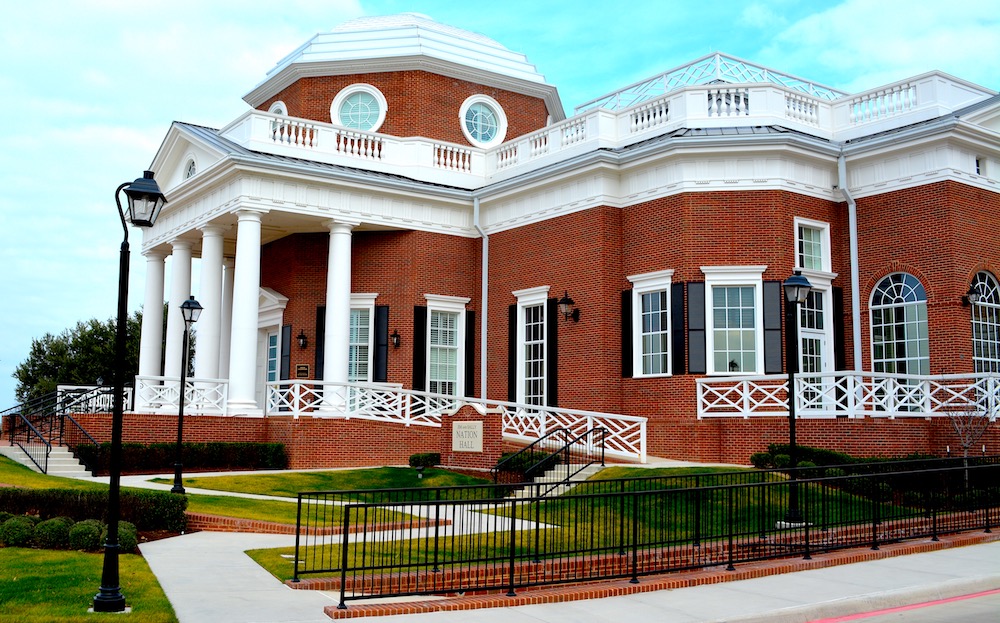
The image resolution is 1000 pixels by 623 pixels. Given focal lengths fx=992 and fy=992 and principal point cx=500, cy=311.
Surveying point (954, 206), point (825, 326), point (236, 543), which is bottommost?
point (236, 543)

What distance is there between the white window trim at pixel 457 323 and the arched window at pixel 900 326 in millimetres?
11201

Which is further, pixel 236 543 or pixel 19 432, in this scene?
pixel 19 432

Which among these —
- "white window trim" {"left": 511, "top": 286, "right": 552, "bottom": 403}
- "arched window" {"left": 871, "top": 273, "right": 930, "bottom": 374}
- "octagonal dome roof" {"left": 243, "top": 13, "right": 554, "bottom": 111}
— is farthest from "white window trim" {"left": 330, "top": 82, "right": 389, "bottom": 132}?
"arched window" {"left": 871, "top": 273, "right": 930, "bottom": 374}

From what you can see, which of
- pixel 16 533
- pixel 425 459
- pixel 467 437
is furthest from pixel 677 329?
pixel 16 533

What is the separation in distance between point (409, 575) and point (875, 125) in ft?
56.4

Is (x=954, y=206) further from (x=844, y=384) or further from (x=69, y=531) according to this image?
(x=69, y=531)

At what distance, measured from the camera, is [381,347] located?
27.7 meters

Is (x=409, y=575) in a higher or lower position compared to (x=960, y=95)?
lower

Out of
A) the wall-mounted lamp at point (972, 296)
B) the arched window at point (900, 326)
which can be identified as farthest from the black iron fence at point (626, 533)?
the wall-mounted lamp at point (972, 296)

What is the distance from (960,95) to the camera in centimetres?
2250

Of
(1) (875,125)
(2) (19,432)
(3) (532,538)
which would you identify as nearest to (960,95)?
(1) (875,125)

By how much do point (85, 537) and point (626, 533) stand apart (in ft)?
23.6

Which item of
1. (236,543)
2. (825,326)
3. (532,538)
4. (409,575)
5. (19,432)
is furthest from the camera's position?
(19,432)

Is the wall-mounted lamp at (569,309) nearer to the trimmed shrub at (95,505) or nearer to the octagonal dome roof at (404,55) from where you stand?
the octagonal dome roof at (404,55)
